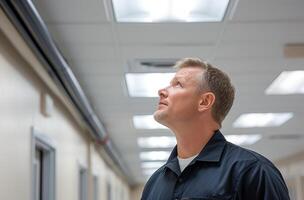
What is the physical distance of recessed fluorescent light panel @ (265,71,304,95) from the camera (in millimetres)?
4762

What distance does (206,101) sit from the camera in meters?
1.63

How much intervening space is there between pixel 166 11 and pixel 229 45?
82 cm

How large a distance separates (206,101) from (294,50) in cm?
258

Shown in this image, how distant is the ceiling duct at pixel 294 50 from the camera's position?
3.95 metres

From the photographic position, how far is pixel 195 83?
1665mm

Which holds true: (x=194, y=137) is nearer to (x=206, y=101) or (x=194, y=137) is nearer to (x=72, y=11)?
(x=206, y=101)

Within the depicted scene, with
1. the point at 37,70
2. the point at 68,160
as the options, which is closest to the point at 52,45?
the point at 37,70

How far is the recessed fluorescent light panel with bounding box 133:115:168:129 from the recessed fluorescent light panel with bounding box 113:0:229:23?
3.18m

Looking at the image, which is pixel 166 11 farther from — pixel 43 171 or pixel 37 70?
pixel 43 171

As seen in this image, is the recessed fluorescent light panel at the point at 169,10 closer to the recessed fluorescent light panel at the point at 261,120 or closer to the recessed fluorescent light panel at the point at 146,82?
the recessed fluorescent light panel at the point at 146,82

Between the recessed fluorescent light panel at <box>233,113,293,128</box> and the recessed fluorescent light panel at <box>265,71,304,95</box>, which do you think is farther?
the recessed fluorescent light panel at <box>233,113,293,128</box>

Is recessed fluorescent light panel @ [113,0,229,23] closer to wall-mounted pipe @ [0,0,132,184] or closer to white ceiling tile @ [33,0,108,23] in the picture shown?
white ceiling tile @ [33,0,108,23]

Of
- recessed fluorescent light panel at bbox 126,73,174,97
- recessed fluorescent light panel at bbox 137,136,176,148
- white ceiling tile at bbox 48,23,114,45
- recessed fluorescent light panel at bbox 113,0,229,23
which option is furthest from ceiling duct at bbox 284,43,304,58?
recessed fluorescent light panel at bbox 137,136,176,148

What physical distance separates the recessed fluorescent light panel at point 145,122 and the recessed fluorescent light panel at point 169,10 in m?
3.18
